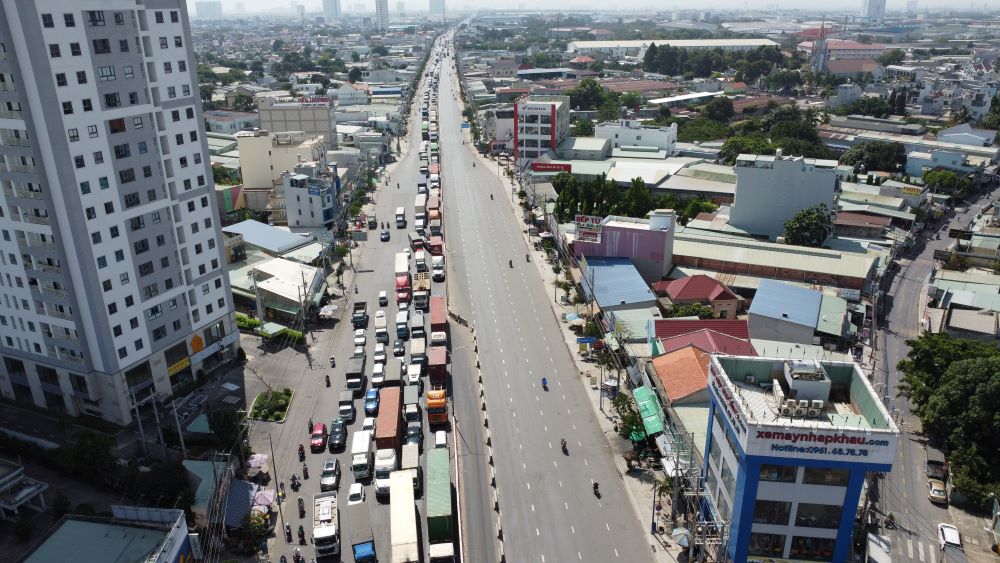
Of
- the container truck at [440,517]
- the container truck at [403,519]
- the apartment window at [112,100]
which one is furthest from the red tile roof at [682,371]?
the apartment window at [112,100]

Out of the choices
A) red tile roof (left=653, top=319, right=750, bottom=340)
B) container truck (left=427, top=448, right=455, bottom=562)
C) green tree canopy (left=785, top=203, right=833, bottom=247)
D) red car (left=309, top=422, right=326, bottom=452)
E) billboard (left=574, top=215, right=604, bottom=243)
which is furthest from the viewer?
green tree canopy (left=785, top=203, right=833, bottom=247)

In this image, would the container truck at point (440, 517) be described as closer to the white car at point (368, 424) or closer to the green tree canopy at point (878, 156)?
the white car at point (368, 424)

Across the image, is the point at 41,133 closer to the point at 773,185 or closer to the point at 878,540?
the point at 878,540

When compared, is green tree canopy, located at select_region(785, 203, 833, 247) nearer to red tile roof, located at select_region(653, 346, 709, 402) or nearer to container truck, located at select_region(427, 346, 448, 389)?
red tile roof, located at select_region(653, 346, 709, 402)

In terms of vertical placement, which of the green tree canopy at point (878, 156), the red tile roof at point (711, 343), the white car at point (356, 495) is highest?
the green tree canopy at point (878, 156)

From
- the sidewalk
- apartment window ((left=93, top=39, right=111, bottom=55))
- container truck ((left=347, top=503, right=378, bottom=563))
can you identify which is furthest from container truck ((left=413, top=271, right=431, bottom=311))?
apartment window ((left=93, top=39, right=111, bottom=55))

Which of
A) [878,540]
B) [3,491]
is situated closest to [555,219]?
[878,540]

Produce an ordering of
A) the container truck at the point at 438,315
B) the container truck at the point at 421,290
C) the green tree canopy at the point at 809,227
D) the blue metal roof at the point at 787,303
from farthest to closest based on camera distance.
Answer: the green tree canopy at the point at 809,227, the container truck at the point at 421,290, the container truck at the point at 438,315, the blue metal roof at the point at 787,303
